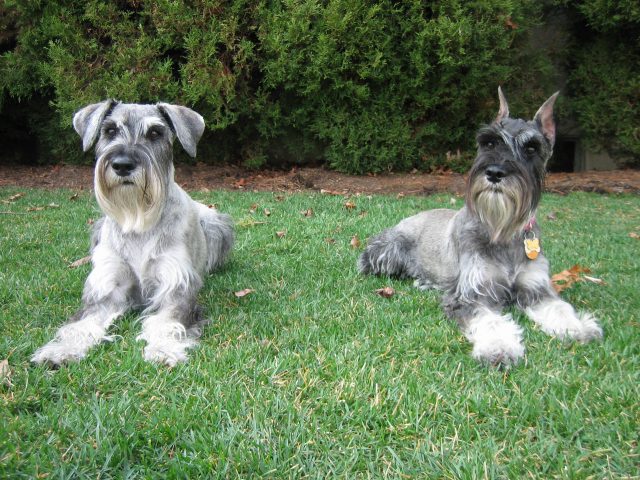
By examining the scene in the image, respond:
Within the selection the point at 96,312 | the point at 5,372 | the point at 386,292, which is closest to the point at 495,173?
the point at 386,292

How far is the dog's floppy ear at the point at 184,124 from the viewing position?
4145mm

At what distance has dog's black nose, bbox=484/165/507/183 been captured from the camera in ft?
12.2

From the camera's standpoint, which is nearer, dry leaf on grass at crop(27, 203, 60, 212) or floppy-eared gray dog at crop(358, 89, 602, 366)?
floppy-eared gray dog at crop(358, 89, 602, 366)

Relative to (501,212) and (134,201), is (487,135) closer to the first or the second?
(501,212)

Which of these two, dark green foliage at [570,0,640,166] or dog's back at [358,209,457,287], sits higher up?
dark green foliage at [570,0,640,166]

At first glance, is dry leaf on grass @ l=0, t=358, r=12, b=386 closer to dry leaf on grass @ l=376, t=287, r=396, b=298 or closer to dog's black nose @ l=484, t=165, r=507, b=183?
dry leaf on grass @ l=376, t=287, r=396, b=298

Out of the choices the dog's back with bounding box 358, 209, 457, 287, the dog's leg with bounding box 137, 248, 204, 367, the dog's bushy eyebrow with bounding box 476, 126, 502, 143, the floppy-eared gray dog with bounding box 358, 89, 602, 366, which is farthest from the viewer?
the dog's back with bounding box 358, 209, 457, 287

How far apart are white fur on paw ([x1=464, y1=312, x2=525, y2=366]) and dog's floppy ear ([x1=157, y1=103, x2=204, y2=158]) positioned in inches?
99.8

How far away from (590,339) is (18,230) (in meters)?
6.55

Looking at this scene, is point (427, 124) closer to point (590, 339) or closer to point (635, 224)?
point (635, 224)

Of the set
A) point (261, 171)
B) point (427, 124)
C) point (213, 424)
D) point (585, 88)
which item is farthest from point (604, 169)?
point (213, 424)

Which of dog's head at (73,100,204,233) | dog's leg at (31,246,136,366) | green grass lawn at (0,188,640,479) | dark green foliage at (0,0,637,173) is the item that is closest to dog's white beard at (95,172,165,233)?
dog's head at (73,100,204,233)

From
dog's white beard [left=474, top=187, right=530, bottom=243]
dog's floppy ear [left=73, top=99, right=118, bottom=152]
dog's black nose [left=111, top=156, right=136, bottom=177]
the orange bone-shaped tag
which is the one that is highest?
dog's floppy ear [left=73, top=99, right=118, bottom=152]

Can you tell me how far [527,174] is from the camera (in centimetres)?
376
